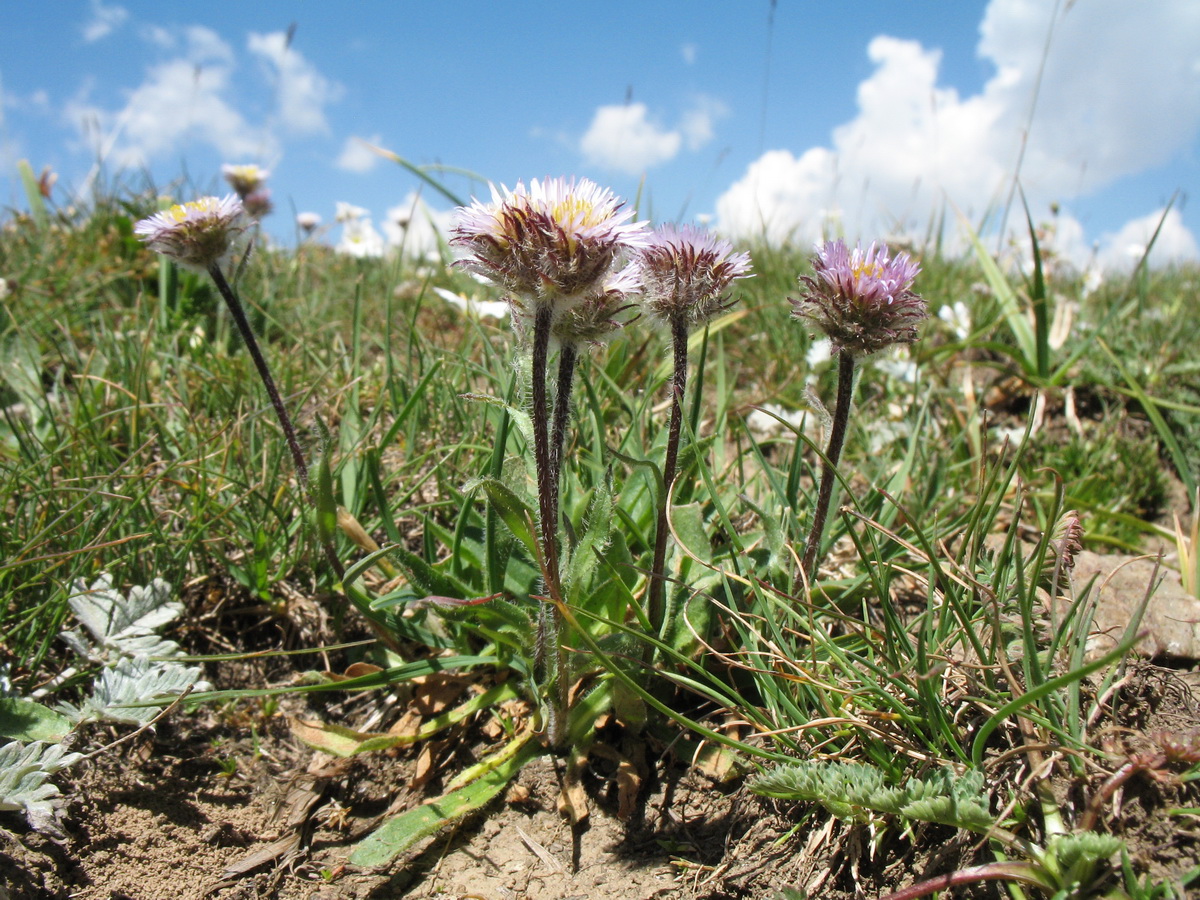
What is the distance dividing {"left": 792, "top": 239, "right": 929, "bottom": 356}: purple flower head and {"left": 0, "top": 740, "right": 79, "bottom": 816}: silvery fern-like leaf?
171 cm

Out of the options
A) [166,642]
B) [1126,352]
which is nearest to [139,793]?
[166,642]

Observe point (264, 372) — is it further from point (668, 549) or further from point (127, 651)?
point (668, 549)

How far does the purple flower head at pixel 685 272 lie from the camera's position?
1.50 metres

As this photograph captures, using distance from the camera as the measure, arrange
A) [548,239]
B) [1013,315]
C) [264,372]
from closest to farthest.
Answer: [548,239] < [264,372] < [1013,315]

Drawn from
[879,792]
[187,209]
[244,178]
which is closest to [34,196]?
[244,178]

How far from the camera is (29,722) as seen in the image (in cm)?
167

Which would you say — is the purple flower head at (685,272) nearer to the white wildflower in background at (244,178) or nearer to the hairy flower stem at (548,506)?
the hairy flower stem at (548,506)

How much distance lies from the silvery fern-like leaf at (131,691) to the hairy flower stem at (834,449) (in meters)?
1.44

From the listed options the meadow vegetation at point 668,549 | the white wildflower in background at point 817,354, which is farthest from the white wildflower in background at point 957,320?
the white wildflower in background at point 817,354

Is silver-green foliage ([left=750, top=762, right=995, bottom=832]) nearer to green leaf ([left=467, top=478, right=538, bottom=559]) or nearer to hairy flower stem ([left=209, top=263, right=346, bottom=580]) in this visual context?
green leaf ([left=467, top=478, right=538, bottom=559])

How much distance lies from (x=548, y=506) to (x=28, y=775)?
1116 mm

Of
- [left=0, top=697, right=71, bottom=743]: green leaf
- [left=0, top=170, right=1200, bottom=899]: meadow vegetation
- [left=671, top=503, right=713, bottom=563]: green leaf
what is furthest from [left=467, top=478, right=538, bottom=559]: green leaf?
[left=0, top=697, right=71, bottom=743]: green leaf

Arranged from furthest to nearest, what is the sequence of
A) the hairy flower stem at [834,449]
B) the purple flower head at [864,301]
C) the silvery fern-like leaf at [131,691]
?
the silvery fern-like leaf at [131,691]
the hairy flower stem at [834,449]
the purple flower head at [864,301]

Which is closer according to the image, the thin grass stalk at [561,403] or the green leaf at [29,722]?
the thin grass stalk at [561,403]
